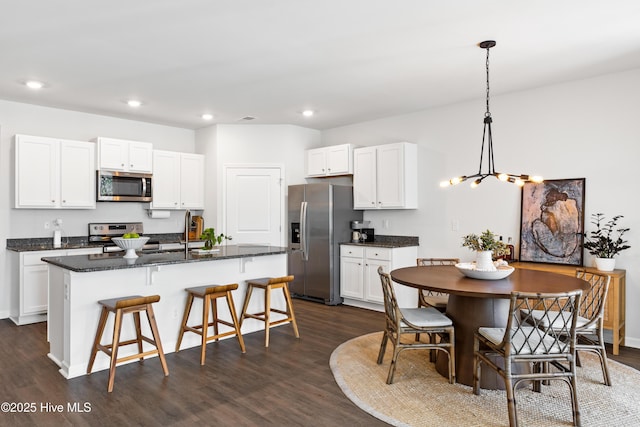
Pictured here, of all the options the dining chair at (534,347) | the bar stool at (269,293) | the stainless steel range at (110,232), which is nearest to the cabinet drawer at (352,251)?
the bar stool at (269,293)

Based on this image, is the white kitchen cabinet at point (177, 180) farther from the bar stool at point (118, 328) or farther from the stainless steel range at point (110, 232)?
the bar stool at point (118, 328)

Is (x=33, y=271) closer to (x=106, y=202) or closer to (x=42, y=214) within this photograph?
(x=42, y=214)

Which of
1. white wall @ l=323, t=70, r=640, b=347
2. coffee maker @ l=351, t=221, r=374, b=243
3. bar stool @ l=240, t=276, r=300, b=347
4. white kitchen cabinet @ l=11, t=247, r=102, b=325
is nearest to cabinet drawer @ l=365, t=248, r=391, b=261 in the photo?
coffee maker @ l=351, t=221, r=374, b=243

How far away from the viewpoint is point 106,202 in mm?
5996

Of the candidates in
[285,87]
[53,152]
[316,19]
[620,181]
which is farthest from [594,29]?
[53,152]

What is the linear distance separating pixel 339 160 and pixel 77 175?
347cm

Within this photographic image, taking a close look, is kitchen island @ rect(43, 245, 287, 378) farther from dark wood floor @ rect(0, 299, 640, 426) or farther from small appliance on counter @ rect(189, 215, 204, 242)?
small appliance on counter @ rect(189, 215, 204, 242)

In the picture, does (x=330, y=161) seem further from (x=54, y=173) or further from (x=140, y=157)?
(x=54, y=173)

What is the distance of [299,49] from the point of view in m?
3.65

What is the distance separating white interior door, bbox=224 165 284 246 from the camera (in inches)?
259

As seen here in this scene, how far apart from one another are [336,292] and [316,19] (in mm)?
3876

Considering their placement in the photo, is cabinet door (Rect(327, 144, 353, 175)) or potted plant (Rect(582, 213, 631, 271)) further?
cabinet door (Rect(327, 144, 353, 175))

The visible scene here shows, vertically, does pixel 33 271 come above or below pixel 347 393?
above

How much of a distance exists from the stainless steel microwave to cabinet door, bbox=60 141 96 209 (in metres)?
0.10
